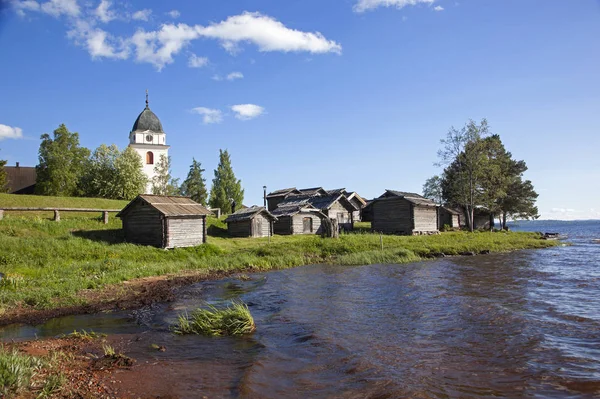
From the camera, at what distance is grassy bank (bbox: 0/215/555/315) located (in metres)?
17.0

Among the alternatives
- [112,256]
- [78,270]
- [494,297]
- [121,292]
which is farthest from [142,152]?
[494,297]

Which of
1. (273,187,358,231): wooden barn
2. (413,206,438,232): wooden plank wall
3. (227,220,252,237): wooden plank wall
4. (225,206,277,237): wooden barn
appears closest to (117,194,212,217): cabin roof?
(225,206,277,237): wooden barn

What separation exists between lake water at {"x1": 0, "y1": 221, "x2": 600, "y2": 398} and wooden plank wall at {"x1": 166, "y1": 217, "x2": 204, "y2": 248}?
35.1ft

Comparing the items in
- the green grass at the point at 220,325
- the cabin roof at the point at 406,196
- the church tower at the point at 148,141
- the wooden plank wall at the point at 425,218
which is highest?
the church tower at the point at 148,141

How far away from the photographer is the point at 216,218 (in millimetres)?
45344

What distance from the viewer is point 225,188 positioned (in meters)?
61.2

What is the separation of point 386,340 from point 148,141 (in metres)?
66.8

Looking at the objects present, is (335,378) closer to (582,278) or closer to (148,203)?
(582,278)

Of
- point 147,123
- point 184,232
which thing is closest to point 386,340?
point 184,232

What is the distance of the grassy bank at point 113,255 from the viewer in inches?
668

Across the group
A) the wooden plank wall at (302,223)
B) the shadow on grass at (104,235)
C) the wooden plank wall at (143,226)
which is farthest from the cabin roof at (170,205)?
the wooden plank wall at (302,223)

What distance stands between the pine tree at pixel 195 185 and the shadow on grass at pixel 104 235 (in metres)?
30.6

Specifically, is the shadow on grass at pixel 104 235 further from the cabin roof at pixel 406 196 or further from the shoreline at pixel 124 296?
the cabin roof at pixel 406 196

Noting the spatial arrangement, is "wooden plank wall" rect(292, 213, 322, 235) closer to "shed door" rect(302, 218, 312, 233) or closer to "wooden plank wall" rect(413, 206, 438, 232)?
"shed door" rect(302, 218, 312, 233)
